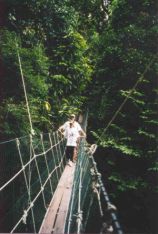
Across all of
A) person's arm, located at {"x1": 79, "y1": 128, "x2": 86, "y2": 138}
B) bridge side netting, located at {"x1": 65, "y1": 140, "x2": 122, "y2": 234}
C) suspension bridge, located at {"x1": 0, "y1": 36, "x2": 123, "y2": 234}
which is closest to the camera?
bridge side netting, located at {"x1": 65, "y1": 140, "x2": 122, "y2": 234}

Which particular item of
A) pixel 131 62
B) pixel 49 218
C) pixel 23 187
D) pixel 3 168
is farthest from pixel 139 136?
pixel 49 218

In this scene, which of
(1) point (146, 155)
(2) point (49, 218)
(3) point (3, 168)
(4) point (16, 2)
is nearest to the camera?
(2) point (49, 218)

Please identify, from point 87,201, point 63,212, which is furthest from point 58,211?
Answer: point 87,201

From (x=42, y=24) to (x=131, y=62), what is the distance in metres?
4.10

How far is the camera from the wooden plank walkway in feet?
11.3

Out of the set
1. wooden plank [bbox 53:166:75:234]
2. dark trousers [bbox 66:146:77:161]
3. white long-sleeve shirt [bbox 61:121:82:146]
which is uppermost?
white long-sleeve shirt [bbox 61:121:82:146]

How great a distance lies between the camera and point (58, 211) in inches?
159

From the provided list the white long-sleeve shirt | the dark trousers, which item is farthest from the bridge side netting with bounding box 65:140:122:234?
the white long-sleeve shirt

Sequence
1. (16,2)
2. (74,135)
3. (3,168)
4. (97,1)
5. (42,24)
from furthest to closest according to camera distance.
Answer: (97,1) → (42,24) → (16,2) → (74,135) → (3,168)

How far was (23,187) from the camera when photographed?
781 cm

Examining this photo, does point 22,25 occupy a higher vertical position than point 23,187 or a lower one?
higher

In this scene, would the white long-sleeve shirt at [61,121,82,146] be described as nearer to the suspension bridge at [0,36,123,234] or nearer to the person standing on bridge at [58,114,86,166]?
the person standing on bridge at [58,114,86,166]

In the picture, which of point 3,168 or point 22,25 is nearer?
point 3,168

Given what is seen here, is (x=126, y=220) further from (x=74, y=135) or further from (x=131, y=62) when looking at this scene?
(x=74, y=135)
